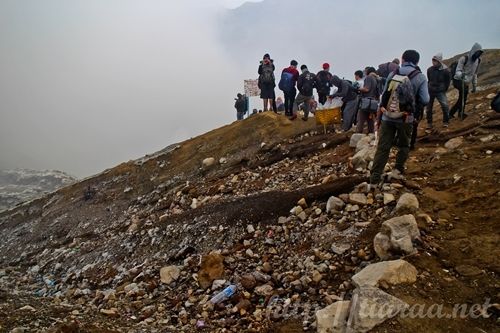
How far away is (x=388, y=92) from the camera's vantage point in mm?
6621

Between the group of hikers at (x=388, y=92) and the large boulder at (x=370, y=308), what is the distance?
3.03 meters

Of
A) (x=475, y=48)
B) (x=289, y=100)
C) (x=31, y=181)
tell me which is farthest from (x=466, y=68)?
(x=31, y=181)

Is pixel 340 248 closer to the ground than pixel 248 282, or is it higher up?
higher up

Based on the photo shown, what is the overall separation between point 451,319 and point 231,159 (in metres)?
9.96

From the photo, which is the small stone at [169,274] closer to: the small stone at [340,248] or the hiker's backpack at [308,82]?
the small stone at [340,248]

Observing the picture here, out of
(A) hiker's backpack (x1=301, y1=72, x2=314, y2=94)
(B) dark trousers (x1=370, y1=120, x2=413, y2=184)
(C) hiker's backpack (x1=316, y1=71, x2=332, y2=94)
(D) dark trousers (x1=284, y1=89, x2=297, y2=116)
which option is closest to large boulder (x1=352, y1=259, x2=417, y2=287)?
(B) dark trousers (x1=370, y1=120, x2=413, y2=184)

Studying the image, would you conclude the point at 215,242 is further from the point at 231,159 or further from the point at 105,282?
the point at 231,159

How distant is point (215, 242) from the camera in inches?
306

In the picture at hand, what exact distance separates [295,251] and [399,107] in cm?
306

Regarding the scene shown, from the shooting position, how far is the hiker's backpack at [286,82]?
13.3 meters

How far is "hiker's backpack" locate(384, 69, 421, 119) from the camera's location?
642 cm

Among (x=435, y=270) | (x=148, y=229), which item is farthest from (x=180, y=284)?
(x=435, y=270)

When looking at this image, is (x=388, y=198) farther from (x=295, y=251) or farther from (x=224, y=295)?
(x=224, y=295)

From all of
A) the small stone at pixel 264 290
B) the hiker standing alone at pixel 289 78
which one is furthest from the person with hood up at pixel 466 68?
the small stone at pixel 264 290
